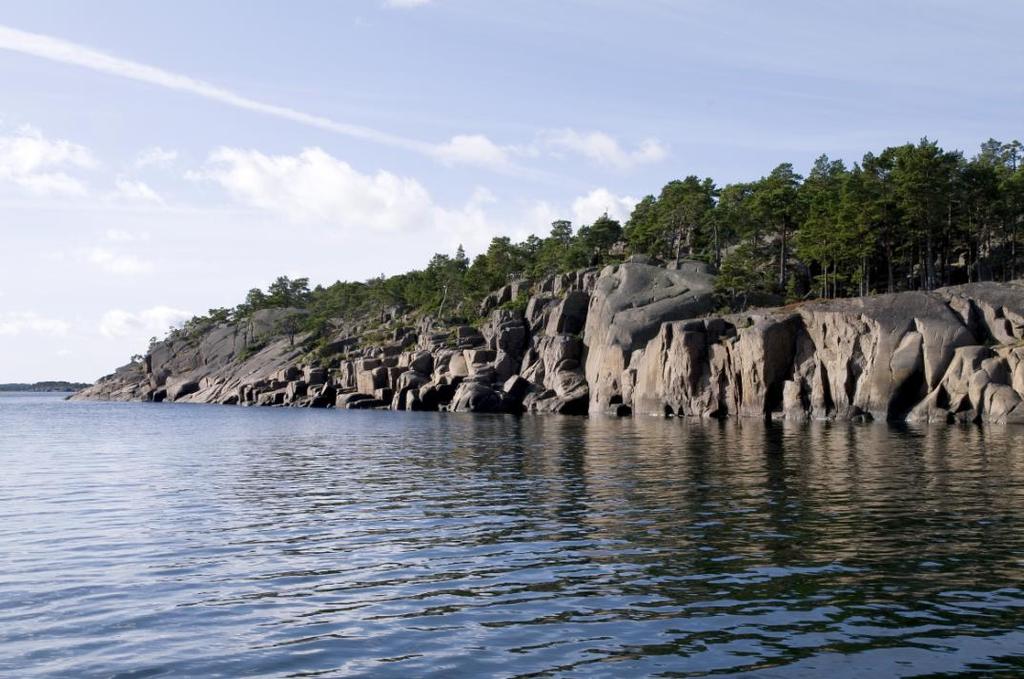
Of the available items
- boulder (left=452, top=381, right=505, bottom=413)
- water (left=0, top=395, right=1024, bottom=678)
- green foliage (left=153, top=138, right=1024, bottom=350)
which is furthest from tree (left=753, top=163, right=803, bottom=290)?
water (left=0, top=395, right=1024, bottom=678)

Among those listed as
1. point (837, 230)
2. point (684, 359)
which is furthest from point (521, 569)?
point (837, 230)

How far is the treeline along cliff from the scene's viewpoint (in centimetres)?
7325

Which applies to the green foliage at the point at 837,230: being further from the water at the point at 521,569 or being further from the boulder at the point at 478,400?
the water at the point at 521,569

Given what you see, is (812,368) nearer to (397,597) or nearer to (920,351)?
(920,351)

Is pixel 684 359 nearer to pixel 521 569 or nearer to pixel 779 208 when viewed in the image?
pixel 779 208

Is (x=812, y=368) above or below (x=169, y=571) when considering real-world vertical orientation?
above

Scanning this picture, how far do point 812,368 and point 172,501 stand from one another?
60769 millimetres

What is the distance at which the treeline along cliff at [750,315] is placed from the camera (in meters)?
73.2

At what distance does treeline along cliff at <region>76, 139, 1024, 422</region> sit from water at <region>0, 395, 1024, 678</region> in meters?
31.0

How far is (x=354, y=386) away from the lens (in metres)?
138

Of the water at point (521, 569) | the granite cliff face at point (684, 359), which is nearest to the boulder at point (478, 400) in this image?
the granite cliff face at point (684, 359)

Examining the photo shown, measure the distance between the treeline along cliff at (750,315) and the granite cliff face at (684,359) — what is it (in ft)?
0.62

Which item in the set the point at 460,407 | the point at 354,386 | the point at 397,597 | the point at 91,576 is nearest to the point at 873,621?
the point at 397,597

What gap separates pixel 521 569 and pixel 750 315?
71.3 meters
